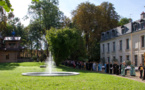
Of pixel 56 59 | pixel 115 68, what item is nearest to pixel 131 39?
pixel 115 68

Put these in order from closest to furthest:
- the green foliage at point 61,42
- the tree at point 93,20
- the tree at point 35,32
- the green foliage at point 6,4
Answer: the green foliage at point 6,4 < the green foliage at point 61,42 < the tree at point 93,20 < the tree at point 35,32

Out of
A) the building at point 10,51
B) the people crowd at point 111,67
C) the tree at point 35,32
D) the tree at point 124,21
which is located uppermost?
the tree at point 124,21

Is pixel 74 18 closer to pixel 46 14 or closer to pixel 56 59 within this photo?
pixel 46 14

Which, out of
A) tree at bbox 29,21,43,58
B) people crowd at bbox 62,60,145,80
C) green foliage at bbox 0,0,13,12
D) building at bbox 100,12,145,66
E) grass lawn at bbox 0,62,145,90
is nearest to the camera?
green foliage at bbox 0,0,13,12

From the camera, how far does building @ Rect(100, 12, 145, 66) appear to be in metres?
30.1

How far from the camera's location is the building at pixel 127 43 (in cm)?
3011

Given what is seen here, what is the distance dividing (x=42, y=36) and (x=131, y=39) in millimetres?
28296

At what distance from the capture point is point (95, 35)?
47406mm

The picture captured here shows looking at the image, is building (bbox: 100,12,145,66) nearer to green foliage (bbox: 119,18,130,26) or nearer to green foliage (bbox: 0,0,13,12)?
green foliage (bbox: 119,18,130,26)

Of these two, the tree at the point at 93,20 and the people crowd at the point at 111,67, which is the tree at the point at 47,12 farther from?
the people crowd at the point at 111,67

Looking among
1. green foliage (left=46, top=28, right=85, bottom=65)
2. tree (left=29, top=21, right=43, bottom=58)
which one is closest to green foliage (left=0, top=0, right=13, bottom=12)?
green foliage (left=46, top=28, right=85, bottom=65)

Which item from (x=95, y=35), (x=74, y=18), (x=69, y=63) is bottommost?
(x=69, y=63)

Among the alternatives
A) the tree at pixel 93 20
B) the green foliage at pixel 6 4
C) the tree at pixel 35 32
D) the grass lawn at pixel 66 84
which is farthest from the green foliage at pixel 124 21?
the green foliage at pixel 6 4

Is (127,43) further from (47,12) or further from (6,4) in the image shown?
(6,4)
